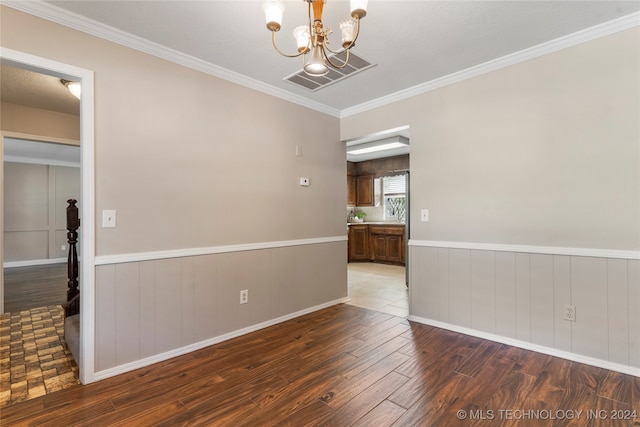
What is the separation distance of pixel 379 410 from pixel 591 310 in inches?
71.8

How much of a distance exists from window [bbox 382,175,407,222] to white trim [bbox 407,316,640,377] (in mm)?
4065

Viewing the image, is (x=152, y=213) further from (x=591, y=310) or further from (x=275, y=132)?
(x=591, y=310)

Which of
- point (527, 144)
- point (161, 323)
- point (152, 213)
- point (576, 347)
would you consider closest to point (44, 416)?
point (161, 323)

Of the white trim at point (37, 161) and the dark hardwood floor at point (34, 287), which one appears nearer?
the dark hardwood floor at point (34, 287)

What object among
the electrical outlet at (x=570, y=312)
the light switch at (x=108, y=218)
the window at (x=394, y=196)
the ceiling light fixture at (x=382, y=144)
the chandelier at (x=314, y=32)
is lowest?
the electrical outlet at (x=570, y=312)

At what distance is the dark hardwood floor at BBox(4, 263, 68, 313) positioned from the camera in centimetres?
393

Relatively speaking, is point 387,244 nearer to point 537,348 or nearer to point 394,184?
point 394,184

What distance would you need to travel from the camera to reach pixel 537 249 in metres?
2.44

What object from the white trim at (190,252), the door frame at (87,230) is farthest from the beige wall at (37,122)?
the white trim at (190,252)

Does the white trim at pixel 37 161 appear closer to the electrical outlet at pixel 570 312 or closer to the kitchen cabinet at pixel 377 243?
the kitchen cabinet at pixel 377 243

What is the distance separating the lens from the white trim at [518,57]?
6.83ft

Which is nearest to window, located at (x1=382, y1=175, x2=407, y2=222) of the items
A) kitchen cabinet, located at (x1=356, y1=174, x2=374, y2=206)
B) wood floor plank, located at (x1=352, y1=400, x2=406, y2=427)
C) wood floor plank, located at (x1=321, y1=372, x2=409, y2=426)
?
kitchen cabinet, located at (x1=356, y1=174, x2=374, y2=206)

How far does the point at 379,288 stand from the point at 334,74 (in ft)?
10.4

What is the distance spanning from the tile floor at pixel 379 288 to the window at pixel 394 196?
129 cm
